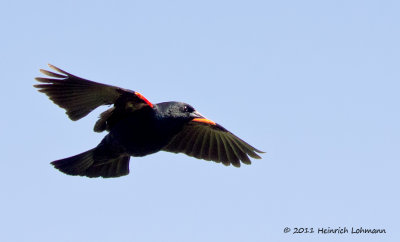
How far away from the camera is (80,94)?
1100 cm

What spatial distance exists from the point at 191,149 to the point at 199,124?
493 millimetres

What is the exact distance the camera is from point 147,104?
11.2 metres

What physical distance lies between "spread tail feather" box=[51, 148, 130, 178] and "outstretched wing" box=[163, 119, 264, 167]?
1.05 metres

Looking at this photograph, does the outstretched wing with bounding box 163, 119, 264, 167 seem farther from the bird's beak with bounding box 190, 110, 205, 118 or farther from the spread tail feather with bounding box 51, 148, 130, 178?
the spread tail feather with bounding box 51, 148, 130, 178

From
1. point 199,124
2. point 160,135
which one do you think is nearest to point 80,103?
point 160,135

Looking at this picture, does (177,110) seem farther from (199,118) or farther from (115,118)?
(115,118)

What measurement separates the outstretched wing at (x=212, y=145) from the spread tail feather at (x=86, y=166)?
1052mm

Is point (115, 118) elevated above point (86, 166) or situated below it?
above

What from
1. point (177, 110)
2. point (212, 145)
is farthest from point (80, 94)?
point (212, 145)

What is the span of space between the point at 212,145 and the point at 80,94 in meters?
2.94

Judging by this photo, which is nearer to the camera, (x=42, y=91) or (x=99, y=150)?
(x=42, y=91)

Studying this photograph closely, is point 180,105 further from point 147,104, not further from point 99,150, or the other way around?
point 99,150

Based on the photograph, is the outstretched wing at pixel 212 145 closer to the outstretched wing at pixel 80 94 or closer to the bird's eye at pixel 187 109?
the bird's eye at pixel 187 109

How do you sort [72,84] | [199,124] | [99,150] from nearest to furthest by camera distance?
[72,84]
[99,150]
[199,124]
